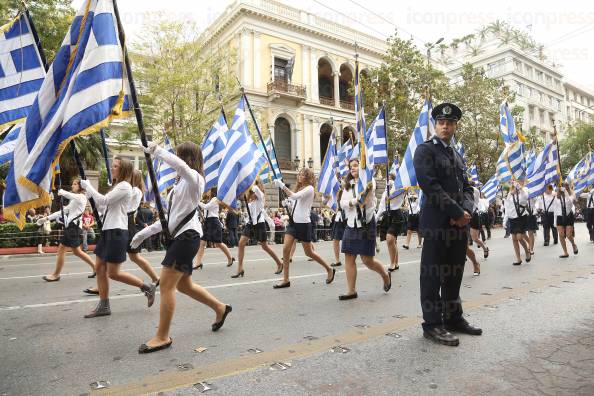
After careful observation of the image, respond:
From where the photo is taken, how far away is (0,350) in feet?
12.2

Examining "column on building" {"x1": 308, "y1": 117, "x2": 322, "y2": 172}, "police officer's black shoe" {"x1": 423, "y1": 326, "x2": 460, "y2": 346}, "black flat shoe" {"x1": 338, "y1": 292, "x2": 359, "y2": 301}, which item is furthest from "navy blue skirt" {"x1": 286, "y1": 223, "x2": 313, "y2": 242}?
"column on building" {"x1": 308, "y1": 117, "x2": 322, "y2": 172}

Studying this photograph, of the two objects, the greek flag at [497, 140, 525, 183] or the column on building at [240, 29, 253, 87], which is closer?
the greek flag at [497, 140, 525, 183]

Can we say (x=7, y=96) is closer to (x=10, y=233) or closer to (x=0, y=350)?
(x=0, y=350)

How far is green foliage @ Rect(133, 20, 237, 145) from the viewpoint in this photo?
2155 centimetres

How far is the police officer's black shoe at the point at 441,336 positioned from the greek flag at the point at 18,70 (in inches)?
217

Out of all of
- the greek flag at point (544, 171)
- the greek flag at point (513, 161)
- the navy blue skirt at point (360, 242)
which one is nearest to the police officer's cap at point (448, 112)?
the navy blue skirt at point (360, 242)

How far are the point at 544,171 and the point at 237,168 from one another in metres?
8.03

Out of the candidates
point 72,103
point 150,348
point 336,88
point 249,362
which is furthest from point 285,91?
point 249,362

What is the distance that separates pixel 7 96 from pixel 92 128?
3.01 meters

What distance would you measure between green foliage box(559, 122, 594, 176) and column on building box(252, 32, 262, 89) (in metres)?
33.9

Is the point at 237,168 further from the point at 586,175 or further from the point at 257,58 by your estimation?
the point at 257,58

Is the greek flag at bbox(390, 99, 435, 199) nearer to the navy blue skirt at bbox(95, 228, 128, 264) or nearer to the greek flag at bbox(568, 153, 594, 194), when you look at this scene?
the navy blue skirt at bbox(95, 228, 128, 264)

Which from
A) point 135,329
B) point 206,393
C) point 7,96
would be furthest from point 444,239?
point 7,96

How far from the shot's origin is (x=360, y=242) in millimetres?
5535
